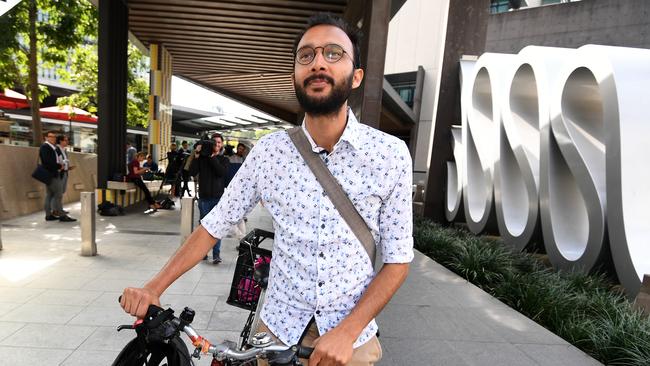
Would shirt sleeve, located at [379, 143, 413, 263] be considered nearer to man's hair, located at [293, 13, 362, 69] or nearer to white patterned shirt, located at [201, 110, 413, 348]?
white patterned shirt, located at [201, 110, 413, 348]

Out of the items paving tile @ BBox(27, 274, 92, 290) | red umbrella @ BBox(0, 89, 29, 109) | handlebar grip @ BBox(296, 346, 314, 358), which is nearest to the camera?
handlebar grip @ BBox(296, 346, 314, 358)

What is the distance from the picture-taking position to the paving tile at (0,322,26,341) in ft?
11.4

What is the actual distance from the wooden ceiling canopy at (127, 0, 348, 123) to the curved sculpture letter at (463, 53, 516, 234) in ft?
11.6

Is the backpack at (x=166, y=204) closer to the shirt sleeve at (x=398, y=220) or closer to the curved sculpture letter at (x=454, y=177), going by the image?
the curved sculpture letter at (x=454, y=177)

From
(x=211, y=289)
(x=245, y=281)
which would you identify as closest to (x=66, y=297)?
(x=211, y=289)

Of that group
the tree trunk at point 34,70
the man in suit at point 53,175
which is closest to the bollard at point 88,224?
the man in suit at point 53,175

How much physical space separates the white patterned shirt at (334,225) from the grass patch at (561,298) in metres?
3.24

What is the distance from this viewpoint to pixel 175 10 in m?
10.6

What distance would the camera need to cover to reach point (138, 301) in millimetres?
1337

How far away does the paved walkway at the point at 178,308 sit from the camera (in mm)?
3412

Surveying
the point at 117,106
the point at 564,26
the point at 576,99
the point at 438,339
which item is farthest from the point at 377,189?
the point at 564,26

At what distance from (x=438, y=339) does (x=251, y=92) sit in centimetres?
2206

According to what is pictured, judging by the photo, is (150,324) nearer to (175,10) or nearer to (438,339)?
(438,339)

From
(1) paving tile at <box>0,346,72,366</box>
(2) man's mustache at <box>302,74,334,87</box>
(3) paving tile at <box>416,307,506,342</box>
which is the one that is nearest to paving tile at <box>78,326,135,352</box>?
(1) paving tile at <box>0,346,72,366</box>
